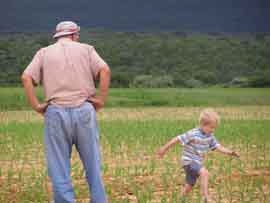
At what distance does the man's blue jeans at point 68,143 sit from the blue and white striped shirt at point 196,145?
92 cm

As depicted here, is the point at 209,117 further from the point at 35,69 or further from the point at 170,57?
the point at 170,57

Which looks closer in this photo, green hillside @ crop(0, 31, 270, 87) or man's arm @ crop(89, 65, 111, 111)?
man's arm @ crop(89, 65, 111, 111)

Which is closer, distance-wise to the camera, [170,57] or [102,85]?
[102,85]

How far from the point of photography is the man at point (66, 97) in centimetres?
591

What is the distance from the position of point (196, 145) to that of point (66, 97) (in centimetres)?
134

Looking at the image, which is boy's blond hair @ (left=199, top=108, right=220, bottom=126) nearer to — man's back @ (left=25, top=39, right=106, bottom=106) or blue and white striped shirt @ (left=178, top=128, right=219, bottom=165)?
blue and white striped shirt @ (left=178, top=128, right=219, bottom=165)

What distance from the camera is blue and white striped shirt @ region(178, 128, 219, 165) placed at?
265 inches

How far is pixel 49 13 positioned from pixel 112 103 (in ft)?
61.1

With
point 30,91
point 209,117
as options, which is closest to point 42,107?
point 30,91

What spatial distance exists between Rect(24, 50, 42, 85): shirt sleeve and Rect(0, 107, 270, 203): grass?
1.65 m

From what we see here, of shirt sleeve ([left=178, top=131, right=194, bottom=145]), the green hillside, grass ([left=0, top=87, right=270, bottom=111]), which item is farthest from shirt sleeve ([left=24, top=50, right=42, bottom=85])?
the green hillside

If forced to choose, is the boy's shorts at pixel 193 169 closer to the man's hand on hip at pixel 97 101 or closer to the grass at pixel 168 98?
the man's hand on hip at pixel 97 101

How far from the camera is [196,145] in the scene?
6.77 m

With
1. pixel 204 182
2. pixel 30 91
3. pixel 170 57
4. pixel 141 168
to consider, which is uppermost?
pixel 30 91
